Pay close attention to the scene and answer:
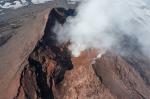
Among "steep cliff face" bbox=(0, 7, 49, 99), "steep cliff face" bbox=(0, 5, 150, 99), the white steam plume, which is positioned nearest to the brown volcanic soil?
"steep cliff face" bbox=(0, 5, 150, 99)

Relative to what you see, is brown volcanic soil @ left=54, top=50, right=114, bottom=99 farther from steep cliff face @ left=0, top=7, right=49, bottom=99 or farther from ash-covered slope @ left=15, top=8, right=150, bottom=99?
steep cliff face @ left=0, top=7, right=49, bottom=99

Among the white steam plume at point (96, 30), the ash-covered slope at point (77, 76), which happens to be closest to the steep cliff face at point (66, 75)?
the ash-covered slope at point (77, 76)

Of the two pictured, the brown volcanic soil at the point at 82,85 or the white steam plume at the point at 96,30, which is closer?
the brown volcanic soil at the point at 82,85

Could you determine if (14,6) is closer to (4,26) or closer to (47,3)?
(47,3)

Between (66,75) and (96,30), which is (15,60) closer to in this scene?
(66,75)

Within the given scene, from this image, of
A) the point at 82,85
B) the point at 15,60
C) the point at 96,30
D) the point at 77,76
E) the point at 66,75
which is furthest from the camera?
the point at 96,30

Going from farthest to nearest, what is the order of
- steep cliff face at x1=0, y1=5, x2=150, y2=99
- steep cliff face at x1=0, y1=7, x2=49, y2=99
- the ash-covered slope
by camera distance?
1. steep cliff face at x1=0, y1=7, x2=49, y2=99
2. steep cliff face at x1=0, y1=5, x2=150, y2=99
3. the ash-covered slope

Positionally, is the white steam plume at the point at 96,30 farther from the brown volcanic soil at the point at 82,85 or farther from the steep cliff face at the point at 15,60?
the brown volcanic soil at the point at 82,85

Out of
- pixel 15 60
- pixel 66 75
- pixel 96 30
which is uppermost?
pixel 66 75

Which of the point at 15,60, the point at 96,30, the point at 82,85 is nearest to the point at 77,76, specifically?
the point at 82,85

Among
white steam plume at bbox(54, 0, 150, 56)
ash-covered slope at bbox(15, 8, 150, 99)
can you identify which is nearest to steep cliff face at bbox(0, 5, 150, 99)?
ash-covered slope at bbox(15, 8, 150, 99)

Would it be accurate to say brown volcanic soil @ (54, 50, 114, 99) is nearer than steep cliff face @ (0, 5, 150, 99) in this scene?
Yes

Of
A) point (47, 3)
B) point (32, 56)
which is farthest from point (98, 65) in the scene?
point (47, 3)

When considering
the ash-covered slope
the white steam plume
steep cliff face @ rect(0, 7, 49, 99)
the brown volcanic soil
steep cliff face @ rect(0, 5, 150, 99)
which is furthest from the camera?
the white steam plume
